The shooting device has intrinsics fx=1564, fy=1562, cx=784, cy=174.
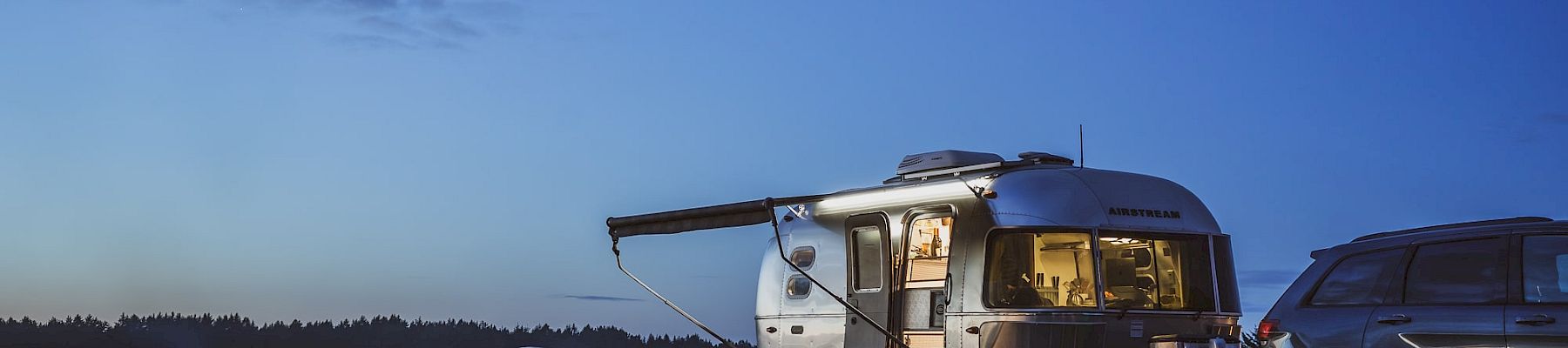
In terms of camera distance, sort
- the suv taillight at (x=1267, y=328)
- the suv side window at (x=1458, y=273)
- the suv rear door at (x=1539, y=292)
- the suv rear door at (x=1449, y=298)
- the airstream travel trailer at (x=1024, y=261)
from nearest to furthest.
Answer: the suv rear door at (x=1539, y=292), the suv rear door at (x=1449, y=298), the suv side window at (x=1458, y=273), the suv taillight at (x=1267, y=328), the airstream travel trailer at (x=1024, y=261)

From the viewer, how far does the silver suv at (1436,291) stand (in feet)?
33.1

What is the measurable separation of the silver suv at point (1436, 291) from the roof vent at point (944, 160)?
2831 millimetres

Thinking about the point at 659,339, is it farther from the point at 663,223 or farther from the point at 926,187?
the point at 926,187

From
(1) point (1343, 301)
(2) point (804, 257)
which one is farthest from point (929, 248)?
(1) point (1343, 301)

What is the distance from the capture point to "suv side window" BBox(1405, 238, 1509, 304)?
10.4 metres

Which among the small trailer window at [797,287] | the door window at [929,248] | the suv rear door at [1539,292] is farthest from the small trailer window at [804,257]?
the suv rear door at [1539,292]

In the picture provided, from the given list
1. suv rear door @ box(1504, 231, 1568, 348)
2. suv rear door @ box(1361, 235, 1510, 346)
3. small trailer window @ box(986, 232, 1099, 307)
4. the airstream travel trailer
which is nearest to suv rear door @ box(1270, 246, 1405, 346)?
suv rear door @ box(1361, 235, 1510, 346)

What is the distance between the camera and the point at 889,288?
13.1 meters

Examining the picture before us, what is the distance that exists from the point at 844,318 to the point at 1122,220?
8.91ft

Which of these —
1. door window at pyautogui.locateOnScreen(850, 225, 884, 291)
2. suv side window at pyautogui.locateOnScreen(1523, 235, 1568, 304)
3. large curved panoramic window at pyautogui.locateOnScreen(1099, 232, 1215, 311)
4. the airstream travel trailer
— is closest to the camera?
suv side window at pyautogui.locateOnScreen(1523, 235, 1568, 304)

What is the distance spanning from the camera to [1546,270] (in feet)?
33.4

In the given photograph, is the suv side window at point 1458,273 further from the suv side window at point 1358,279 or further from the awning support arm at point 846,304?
the awning support arm at point 846,304

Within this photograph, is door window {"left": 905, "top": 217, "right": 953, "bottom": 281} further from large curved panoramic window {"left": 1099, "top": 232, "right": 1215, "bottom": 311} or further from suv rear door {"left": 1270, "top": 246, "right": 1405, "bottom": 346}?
suv rear door {"left": 1270, "top": 246, "right": 1405, "bottom": 346}

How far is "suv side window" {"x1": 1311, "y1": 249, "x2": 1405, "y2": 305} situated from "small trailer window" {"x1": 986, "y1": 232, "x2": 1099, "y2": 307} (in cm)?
173
